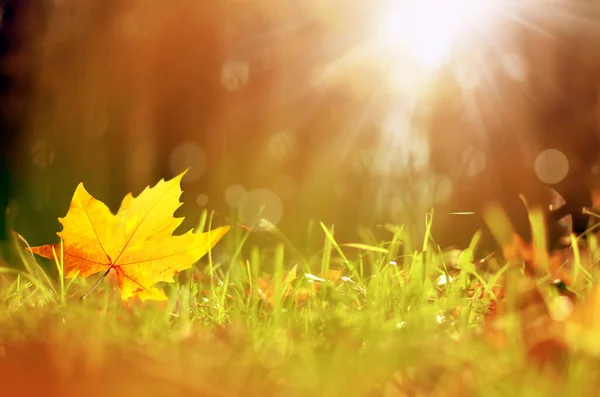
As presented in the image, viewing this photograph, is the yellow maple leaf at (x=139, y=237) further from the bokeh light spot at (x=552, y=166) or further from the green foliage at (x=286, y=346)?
the bokeh light spot at (x=552, y=166)

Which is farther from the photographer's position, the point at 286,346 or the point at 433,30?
the point at 433,30

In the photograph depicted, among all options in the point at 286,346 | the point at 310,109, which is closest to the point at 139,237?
the point at 286,346

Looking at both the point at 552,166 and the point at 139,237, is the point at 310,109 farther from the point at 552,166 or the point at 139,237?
the point at 139,237

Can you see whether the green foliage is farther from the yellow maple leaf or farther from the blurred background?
the blurred background

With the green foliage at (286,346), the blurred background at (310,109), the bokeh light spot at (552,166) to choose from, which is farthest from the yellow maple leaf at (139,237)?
the bokeh light spot at (552,166)

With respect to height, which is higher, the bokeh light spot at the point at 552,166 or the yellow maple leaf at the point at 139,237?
the yellow maple leaf at the point at 139,237

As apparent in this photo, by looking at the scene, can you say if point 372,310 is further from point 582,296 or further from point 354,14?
point 354,14

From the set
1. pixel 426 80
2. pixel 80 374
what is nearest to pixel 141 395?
pixel 80 374
